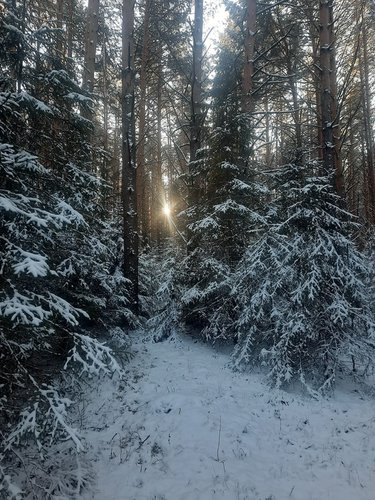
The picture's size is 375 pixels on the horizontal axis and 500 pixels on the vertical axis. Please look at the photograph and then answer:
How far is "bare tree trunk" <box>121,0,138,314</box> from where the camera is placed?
10531 millimetres

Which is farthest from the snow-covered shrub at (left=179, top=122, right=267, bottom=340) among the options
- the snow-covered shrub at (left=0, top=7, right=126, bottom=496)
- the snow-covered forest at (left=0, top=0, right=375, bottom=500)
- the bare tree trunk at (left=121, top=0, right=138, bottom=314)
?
the snow-covered shrub at (left=0, top=7, right=126, bottom=496)

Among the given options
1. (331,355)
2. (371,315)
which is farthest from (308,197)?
(331,355)

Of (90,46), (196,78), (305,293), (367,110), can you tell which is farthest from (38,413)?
(367,110)

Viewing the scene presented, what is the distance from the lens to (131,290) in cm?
1063

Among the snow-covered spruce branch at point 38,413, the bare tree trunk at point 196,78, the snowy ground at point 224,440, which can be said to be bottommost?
the snowy ground at point 224,440

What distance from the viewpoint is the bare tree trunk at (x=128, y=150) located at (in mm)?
10531

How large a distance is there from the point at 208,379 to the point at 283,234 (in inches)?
153

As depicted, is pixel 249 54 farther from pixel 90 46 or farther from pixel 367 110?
pixel 367 110

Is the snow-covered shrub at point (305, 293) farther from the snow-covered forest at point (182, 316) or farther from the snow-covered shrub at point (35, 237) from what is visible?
the snow-covered shrub at point (35, 237)

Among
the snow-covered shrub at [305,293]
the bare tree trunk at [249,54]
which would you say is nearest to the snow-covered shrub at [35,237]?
the snow-covered shrub at [305,293]

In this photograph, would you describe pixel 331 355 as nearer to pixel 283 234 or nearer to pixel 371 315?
pixel 371 315

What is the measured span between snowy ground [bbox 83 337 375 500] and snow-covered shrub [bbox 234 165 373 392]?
718 mm

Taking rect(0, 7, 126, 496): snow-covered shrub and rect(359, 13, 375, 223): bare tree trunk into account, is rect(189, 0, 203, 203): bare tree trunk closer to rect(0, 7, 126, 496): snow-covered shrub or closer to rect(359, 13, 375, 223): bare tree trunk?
rect(0, 7, 126, 496): snow-covered shrub

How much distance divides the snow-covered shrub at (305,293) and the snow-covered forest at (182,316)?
0.05 m
